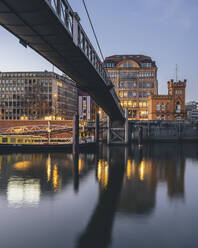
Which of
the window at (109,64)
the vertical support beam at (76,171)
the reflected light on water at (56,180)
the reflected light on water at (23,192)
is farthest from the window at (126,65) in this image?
the reflected light on water at (23,192)

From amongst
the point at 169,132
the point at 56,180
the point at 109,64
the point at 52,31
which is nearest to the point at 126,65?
the point at 109,64

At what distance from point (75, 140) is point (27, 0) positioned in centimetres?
2356

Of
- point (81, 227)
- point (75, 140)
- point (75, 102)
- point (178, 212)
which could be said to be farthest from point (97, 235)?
point (75, 102)

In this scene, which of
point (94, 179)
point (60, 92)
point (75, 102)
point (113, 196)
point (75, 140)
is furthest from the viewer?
point (75, 102)

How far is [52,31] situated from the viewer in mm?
13695

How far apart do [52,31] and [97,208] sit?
11.4 m

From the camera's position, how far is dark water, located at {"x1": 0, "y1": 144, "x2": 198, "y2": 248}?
9.90 m

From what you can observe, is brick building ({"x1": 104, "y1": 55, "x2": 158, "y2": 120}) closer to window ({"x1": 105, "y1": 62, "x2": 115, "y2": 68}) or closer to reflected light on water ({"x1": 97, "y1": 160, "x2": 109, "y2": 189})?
window ({"x1": 105, "y1": 62, "x2": 115, "y2": 68})

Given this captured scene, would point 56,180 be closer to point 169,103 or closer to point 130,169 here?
point 130,169

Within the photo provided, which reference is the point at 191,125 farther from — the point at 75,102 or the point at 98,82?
the point at 75,102

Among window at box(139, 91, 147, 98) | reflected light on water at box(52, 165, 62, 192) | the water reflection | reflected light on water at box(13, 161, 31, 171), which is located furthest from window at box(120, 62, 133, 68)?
reflected light on water at box(52, 165, 62, 192)

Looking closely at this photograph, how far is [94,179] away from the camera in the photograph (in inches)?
846

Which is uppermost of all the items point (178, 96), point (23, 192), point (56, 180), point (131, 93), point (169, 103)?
point (131, 93)

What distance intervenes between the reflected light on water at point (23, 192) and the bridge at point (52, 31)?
1068 cm
